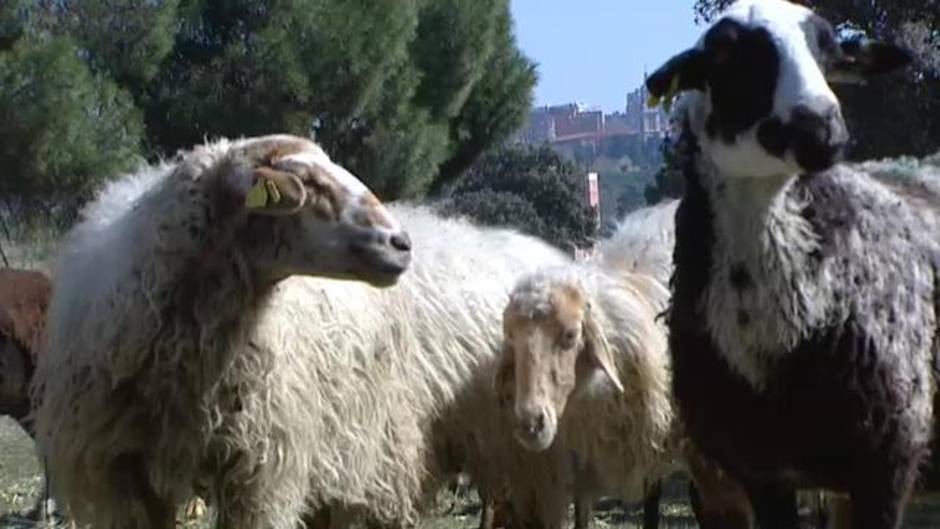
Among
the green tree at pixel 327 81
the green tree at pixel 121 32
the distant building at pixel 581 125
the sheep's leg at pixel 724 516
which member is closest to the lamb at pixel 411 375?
the sheep's leg at pixel 724 516

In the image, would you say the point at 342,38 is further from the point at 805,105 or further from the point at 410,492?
the point at 805,105

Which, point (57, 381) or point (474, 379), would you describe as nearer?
point (57, 381)

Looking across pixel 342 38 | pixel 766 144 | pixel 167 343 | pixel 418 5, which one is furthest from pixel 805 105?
pixel 418 5

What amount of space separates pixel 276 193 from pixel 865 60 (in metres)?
2.27

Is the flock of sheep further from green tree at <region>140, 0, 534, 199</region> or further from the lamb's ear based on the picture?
green tree at <region>140, 0, 534, 199</region>

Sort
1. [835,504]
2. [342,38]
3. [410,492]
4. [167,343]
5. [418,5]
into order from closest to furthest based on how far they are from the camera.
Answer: [167,343] → [835,504] → [410,492] → [342,38] → [418,5]

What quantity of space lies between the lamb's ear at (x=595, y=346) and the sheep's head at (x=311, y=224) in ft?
6.24

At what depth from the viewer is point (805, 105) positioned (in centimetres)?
581

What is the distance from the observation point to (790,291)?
620 cm

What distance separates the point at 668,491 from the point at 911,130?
643 centimetres

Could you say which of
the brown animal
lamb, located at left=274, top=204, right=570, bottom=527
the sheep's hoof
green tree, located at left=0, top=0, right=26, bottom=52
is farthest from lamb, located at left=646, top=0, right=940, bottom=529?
green tree, located at left=0, top=0, right=26, bottom=52

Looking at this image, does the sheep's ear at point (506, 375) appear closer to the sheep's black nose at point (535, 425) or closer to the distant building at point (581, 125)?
the sheep's black nose at point (535, 425)

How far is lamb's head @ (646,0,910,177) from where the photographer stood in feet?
19.1

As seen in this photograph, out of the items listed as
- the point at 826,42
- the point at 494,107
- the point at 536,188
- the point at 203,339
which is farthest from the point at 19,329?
the point at 536,188
